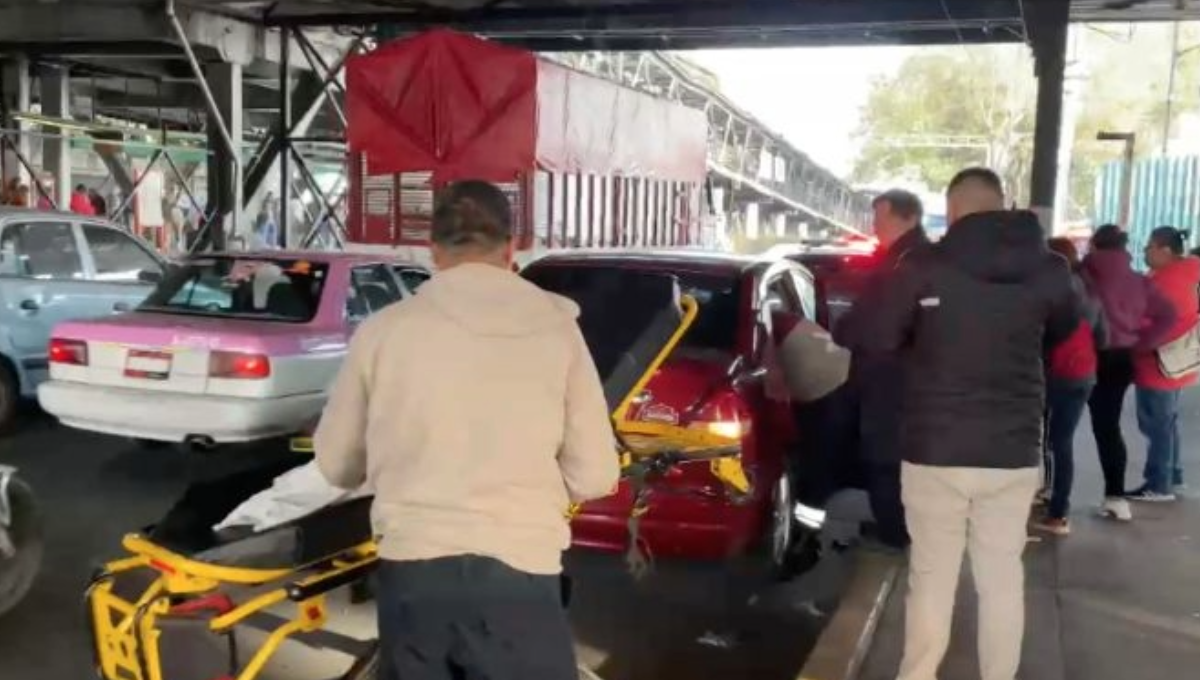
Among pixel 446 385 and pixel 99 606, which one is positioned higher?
pixel 446 385

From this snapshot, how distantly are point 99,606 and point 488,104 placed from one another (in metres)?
8.83

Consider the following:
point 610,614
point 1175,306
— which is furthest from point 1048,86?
point 610,614

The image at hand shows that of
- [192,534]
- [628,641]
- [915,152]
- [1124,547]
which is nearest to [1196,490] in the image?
[1124,547]

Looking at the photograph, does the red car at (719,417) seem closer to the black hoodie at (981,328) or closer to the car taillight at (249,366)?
the black hoodie at (981,328)

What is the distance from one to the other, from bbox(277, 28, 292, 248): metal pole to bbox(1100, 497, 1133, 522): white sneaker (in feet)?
37.3

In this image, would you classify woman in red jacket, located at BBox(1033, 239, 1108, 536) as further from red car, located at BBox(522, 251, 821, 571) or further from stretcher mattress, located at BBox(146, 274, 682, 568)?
stretcher mattress, located at BBox(146, 274, 682, 568)

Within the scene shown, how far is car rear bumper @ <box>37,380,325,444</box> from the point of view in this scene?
7770 mm

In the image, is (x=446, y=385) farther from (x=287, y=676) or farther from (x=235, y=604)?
(x=287, y=676)

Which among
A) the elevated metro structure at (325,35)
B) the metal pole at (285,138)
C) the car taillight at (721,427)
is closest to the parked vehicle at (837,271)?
the elevated metro structure at (325,35)

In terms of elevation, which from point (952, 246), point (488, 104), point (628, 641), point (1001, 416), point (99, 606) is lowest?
point (628, 641)

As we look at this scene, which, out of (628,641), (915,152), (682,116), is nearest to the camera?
(628,641)

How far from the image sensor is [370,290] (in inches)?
352

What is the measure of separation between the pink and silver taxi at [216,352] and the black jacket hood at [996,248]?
4815 millimetres

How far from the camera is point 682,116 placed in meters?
17.4
